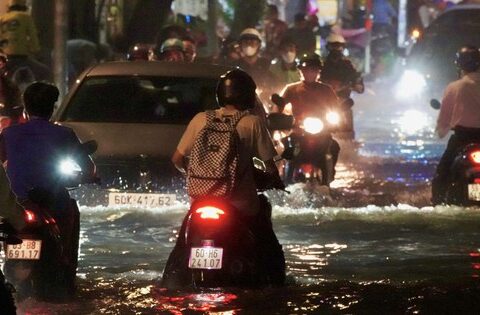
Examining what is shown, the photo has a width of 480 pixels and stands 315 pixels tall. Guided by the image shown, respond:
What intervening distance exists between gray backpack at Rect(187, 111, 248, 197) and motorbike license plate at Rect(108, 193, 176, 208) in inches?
132

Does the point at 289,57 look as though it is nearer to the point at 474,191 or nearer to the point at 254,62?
the point at 254,62

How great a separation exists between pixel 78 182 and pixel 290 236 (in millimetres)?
4255

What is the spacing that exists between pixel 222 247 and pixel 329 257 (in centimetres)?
301

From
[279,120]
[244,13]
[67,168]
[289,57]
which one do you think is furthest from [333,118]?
[244,13]

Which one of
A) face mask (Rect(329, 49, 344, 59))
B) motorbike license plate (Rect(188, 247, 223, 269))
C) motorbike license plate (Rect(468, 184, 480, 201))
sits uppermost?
face mask (Rect(329, 49, 344, 59))

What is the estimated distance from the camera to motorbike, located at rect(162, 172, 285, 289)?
29.4 feet

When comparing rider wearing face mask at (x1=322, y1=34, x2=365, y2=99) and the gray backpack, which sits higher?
rider wearing face mask at (x1=322, y1=34, x2=365, y2=99)

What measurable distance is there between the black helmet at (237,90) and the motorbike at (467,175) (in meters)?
4.98

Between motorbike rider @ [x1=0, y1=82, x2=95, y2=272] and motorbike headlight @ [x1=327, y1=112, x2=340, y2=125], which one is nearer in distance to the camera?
motorbike rider @ [x1=0, y1=82, x2=95, y2=272]

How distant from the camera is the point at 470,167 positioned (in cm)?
1374

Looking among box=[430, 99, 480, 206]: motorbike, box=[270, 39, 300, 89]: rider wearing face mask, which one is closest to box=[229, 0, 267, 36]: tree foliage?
box=[270, 39, 300, 89]: rider wearing face mask

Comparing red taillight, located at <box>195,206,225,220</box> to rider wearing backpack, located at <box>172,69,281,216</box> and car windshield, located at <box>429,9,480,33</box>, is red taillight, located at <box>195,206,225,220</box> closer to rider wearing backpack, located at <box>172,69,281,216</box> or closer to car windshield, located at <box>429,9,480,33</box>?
rider wearing backpack, located at <box>172,69,281,216</box>

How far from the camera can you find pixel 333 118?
1537cm

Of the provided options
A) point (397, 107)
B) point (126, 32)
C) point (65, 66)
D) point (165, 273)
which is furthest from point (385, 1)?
point (165, 273)
